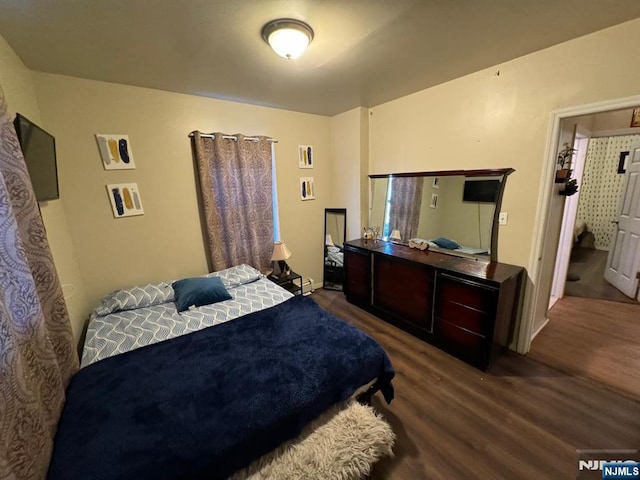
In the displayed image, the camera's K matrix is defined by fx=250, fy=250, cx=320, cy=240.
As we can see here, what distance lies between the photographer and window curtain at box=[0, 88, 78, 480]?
83 cm

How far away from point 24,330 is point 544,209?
10.5 feet

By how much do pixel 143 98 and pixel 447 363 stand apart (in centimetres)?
364

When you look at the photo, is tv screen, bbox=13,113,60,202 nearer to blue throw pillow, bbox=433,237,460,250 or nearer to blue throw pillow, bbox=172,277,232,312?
blue throw pillow, bbox=172,277,232,312

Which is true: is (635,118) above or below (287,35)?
below

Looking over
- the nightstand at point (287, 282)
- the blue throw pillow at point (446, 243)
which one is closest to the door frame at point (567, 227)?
the blue throw pillow at point (446, 243)

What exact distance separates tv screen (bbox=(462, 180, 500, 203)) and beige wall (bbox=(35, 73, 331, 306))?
2.16m

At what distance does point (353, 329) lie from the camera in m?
1.75

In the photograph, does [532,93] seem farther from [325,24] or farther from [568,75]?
[325,24]

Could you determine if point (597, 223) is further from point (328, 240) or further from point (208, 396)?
point (208, 396)

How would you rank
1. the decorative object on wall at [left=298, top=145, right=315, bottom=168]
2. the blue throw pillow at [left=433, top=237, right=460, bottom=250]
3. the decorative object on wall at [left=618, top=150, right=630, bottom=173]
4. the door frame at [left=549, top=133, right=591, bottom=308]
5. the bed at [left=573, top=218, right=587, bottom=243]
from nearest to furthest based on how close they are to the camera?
the blue throw pillow at [left=433, top=237, right=460, bottom=250], the door frame at [left=549, top=133, right=591, bottom=308], the decorative object on wall at [left=298, top=145, right=315, bottom=168], the decorative object on wall at [left=618, top=150, right=630, bottom=173], the bed at [left=573, top=218, right=587, bottom=243]

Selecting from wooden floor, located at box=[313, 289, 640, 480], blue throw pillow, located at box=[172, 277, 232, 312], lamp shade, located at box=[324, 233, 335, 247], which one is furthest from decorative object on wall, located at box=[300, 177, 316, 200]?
wooden floor, located at box=[313, 289, 640, 480]

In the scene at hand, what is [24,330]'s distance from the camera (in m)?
0.98

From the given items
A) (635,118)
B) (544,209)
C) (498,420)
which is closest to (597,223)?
(635,118)

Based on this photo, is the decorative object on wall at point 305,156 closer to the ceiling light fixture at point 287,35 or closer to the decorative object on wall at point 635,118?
the ceiling light fixture at point 287,35
